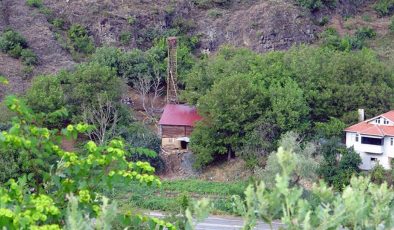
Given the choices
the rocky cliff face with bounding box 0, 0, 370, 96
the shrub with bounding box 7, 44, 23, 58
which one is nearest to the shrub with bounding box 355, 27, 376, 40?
the rocky cliff face with bounding box 0, 0, 370, 96

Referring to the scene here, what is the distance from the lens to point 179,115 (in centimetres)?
2714

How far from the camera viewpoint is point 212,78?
27141 millimetres

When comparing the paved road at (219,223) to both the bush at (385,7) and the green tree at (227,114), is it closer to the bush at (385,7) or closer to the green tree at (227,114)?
the green tree at (227,114)

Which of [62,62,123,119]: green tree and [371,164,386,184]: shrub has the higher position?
[62,62,123,119]: green tree

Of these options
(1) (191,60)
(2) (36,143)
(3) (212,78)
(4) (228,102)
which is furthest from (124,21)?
(2) (36,143)

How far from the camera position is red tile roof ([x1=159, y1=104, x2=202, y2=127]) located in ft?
87.5

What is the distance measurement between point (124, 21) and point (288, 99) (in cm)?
1247

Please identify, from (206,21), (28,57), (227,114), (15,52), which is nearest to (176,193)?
(227,114)

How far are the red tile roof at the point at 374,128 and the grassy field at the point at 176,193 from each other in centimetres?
423

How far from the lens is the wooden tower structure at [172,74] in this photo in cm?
2933

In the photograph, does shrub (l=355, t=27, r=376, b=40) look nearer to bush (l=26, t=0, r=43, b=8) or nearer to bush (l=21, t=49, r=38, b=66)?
bush (l=21, t=49, r=38, b=66)

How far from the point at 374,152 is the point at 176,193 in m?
6.60

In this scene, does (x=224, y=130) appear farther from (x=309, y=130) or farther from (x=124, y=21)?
(x=124, y=21)

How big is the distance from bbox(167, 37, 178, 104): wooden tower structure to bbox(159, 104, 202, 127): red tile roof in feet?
4.28
